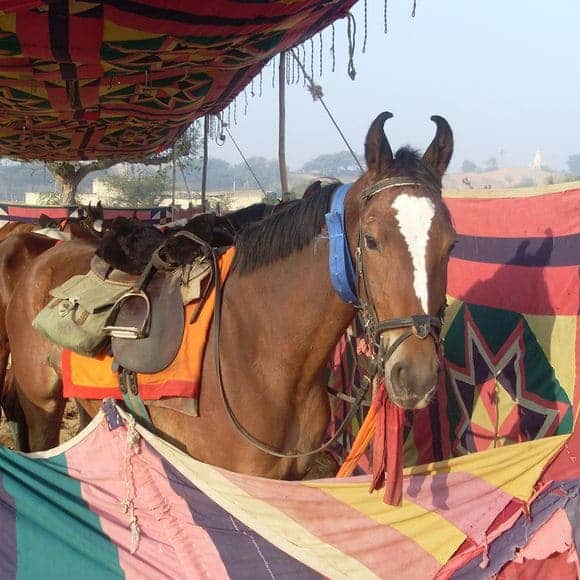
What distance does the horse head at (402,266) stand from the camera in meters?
1.95

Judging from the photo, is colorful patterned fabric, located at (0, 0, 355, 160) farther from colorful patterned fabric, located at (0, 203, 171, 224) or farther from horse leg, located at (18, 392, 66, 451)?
colorful patterned fabric, located at (0, 203, 171, 224)

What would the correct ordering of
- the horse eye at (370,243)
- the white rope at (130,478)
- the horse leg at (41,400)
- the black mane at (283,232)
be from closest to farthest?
the horse eye at (370,243), the white rope at (130,478), the black mane at (283,232), the horse leg at (41,400)

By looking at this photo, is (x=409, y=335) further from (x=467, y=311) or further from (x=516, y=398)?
Result: (x=467, y=311)

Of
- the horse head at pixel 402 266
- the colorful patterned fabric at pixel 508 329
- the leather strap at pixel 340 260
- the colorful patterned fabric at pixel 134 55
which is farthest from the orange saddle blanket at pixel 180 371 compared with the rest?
the colorful patterned fabric at pixel 508 329

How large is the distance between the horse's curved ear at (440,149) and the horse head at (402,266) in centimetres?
14

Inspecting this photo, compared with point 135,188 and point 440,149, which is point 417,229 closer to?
point 440,149

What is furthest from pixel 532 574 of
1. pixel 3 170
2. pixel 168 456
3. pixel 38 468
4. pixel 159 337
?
pixel 3 170

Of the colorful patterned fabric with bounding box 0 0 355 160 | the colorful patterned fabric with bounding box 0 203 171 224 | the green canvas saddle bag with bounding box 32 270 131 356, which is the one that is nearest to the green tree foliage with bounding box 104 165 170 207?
the colorful patterned fabric with bounding box 0 203 171 224

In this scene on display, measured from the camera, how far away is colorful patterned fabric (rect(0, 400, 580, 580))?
7.43 feet

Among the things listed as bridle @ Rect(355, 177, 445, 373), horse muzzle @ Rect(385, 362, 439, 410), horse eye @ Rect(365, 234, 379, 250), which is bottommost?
horse muzzle @ Rect(385, 362, 439, 410)

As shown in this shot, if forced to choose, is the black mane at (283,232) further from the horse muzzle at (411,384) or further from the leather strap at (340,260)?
the horse muzzle at (411,384)

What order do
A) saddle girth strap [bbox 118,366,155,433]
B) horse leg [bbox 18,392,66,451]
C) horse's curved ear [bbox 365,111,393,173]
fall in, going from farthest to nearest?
horse leg [bbox 18,392,66,451], saddle girth strap [bbox 118,366,155,433], horse's curved ear [bbox 365,111,393,173]

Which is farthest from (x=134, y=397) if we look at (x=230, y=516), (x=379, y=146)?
(x=379, y=146)

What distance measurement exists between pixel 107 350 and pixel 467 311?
6.24 feet
